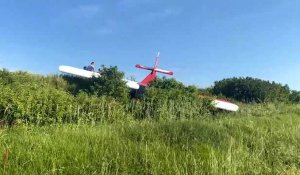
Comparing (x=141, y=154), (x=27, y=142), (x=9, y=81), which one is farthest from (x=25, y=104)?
(x=9, y=81)

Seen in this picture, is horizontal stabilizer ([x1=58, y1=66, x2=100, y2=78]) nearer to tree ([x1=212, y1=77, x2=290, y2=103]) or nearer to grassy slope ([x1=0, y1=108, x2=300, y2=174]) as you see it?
tree ([x1=212, y1=77, x2=290, y2=103])

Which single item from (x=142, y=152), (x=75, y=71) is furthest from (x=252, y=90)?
(x=142, y=152)

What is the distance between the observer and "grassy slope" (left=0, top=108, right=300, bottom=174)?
4832 mm

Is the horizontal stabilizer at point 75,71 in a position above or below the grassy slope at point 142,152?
above

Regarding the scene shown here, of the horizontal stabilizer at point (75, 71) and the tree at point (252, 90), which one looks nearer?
the horizontal stabilizer at point (75, 71)

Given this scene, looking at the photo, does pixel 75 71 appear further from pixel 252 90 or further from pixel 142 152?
pixel 142 152

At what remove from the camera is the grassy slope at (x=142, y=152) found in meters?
4.83

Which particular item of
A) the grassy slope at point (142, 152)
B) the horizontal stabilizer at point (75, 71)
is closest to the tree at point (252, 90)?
the horizontal stabilizer at point (75, 71)

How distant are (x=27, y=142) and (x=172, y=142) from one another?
1.93m

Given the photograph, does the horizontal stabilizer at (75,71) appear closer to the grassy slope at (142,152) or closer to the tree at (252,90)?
the tree at (252,90)

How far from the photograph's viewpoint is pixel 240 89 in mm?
30141

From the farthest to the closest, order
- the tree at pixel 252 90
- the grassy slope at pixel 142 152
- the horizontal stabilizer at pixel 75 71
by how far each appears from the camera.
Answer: the tree at pixel 252 90, the horizontal stabilizer at pixel 75 71, the grassy slope at pixel 142 152

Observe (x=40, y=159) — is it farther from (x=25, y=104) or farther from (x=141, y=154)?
(x=25, y=104)

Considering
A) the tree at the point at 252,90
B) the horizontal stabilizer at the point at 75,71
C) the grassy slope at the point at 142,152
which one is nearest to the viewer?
the grassy slope at the point at 142,152
